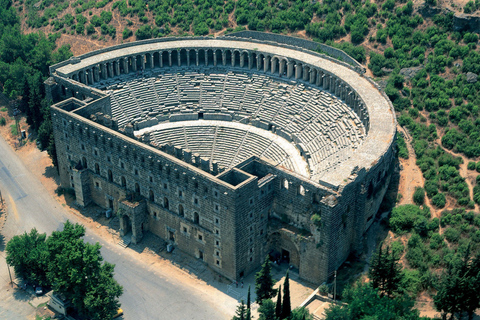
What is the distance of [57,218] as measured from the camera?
439ft

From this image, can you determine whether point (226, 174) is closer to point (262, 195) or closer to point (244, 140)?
point (262, 195)

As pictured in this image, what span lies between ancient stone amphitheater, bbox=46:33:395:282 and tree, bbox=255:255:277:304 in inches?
323

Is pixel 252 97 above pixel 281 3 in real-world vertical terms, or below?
below

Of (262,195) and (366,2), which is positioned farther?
(366,2)

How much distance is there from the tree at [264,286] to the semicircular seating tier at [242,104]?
28254mm

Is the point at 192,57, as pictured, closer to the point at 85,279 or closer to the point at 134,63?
the point at 134,63

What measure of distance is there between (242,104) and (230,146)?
11718 millimetres

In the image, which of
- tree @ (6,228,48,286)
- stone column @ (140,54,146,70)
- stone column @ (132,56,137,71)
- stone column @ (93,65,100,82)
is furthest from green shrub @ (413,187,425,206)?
stone column @ (93,65,100,82)

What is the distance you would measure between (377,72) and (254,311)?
2640 inches

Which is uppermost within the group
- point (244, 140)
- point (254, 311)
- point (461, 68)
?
point (461, 68)

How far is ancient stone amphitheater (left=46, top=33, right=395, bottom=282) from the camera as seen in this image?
113 metres

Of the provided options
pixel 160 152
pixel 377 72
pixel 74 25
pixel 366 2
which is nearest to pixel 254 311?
pixel 160 152

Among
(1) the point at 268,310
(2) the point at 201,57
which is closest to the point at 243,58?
(2) the point at 201,57

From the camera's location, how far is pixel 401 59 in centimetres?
15550
